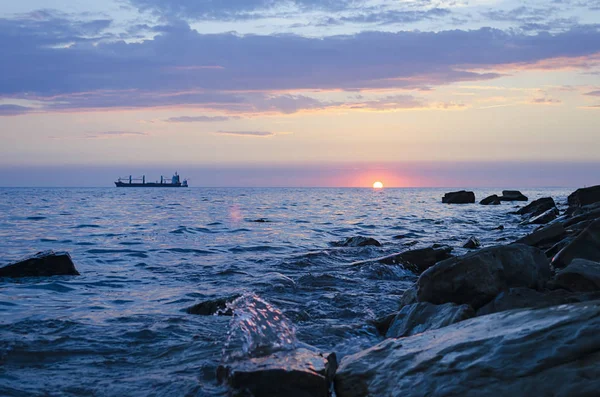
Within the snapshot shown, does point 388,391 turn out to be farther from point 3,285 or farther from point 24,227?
point 24,227

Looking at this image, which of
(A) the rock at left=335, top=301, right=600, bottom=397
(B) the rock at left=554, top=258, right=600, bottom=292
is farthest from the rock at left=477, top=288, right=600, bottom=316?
(A) the rock at left=335, top=301, right=600, bottom=397

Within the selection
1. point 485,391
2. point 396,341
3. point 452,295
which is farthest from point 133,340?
point 485,391

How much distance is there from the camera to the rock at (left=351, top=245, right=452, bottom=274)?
11.9m

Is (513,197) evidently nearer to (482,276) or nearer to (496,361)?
(482,276)

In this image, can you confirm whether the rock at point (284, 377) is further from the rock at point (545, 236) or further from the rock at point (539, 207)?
the rock at point (539, 207)

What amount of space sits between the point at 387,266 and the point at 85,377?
7.75 meters

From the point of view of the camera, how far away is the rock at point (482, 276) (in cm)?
652

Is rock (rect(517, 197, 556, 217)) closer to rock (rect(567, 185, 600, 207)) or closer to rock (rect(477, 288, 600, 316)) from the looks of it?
rock (rect(567, 185, 600, 207))

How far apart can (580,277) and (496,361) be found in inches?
117

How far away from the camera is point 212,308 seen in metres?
7.90

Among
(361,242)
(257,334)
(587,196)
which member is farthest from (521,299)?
(587,196)

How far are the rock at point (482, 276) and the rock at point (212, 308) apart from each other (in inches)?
110

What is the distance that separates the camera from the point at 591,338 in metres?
3.53

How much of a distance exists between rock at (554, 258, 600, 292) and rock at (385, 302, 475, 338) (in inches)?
55.2
